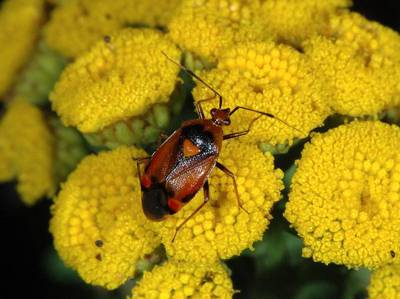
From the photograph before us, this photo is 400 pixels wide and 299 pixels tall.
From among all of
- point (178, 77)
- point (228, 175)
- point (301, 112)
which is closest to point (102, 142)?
point (178, 77)

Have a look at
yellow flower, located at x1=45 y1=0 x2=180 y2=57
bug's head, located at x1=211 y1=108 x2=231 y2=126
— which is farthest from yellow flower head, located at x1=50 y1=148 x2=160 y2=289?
yellow flower, located at x1=45 y1=0 x2=180 y2=57

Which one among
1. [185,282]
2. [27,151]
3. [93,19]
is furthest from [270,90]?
[27,151]

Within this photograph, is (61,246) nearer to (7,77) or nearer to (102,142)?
(102,142)

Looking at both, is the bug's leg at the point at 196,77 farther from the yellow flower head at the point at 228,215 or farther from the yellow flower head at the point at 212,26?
the yellow flower head at the point at 228,215

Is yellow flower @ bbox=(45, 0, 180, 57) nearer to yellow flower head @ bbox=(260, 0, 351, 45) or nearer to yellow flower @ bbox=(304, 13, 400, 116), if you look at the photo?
yellow flower head @ bbox=(260, 0, 351, 45)

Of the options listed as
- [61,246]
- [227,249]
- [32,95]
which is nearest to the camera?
[227,249]

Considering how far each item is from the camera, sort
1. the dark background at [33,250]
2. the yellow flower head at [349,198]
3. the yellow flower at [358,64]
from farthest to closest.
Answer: the dark background at [33,250]
the yellow flower at [358,64]
the yellow flower head at [349,198]

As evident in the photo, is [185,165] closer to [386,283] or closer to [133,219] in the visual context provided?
[133,219]

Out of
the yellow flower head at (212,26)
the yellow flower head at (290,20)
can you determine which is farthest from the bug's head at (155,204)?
the yellow flower head at (290,20)
